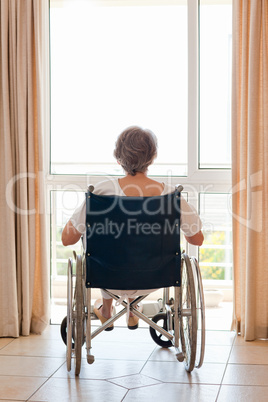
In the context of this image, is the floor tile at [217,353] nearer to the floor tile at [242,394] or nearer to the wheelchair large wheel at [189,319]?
the wheelchair large wheel at [189,319]

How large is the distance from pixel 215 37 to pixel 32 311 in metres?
2.05

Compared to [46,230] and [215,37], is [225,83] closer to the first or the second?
[215,37]

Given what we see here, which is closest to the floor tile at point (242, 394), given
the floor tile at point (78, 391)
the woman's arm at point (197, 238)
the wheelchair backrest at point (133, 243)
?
the floor tile at point (78, 391)

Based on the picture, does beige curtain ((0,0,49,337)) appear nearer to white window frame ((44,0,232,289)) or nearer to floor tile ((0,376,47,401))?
white window frame ((44,0,232,289))

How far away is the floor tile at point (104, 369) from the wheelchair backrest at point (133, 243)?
1.49 feet

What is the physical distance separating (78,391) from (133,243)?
0.69 metres

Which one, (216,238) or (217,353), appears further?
(216,238)

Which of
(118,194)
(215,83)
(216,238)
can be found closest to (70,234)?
(118,194)

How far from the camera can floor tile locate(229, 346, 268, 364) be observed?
3021mm

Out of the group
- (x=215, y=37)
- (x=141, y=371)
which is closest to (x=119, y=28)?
(x=215, y=37)

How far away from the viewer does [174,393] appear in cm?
255

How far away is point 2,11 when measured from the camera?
11.4ft

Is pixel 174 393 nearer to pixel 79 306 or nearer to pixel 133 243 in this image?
pixel 79 306

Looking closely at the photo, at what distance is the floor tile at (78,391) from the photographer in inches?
98.4
